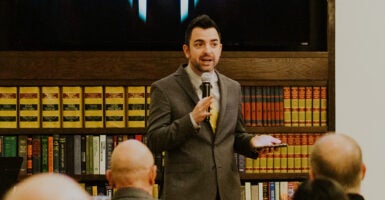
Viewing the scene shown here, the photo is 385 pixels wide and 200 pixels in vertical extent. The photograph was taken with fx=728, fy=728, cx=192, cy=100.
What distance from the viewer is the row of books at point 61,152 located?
430 centimetres

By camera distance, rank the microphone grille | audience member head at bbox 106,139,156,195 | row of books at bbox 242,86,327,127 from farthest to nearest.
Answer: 1. row of books at bbox 242,86,327,127
2. the microphone grille
3. audience member head at bbox 106,139,156,195

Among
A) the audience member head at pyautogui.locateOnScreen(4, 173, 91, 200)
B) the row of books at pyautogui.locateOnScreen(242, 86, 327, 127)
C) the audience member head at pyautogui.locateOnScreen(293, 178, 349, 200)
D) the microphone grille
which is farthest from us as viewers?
the row of books at pyautogui.locateOnScreen(242, 86, 327, 127)

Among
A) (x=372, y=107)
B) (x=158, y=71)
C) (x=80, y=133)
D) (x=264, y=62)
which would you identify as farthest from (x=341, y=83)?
(x=80, y=133)

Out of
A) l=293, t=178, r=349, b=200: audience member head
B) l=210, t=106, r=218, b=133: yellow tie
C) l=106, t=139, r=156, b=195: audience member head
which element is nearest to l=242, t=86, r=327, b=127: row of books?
l=210, t=106, r=218, b=133: yellow tie

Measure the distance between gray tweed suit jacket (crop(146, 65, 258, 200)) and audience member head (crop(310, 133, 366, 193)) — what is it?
100cm

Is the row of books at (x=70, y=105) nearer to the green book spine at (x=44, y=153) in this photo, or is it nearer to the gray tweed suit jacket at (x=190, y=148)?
the green book spine at (x=44, y=153)

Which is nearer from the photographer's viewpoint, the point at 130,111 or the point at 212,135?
the point at 212,135

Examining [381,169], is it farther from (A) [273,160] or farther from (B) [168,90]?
(B) [168,90]

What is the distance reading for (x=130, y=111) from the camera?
14.1ft

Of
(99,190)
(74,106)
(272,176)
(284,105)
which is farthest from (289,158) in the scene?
(74,106)

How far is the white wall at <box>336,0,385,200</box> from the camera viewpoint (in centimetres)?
457

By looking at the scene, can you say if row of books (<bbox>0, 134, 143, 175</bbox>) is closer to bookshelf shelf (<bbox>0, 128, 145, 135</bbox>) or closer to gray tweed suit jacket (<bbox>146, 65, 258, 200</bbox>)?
bookshelf shelf (<bbox>0, 128, 145, 135</bbox>)

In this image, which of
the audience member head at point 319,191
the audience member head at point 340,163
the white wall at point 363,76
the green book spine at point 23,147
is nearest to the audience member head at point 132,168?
the audience member head at point 340,163

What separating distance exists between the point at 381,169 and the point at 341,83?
60 centimetres
